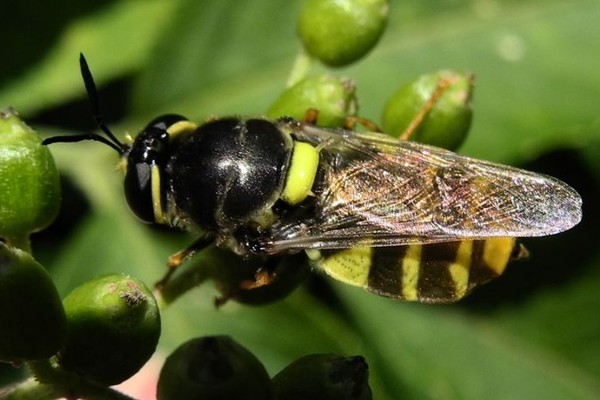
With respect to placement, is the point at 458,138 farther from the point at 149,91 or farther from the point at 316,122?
the point at 149,91

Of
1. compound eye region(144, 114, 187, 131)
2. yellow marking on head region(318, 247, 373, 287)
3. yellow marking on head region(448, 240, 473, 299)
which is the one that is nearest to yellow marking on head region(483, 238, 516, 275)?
yellow marking on head region(448, 240, 473, 299)

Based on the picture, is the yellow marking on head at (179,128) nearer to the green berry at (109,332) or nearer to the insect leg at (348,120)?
the insect leg at (348,120)

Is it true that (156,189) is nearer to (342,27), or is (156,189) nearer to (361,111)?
(342,27)

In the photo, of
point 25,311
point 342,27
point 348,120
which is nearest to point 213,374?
point 25,311

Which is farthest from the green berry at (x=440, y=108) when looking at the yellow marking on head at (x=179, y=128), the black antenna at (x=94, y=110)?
the black antenna at (x=94, y=110)

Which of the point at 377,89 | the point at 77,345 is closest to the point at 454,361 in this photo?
the point at 377,89

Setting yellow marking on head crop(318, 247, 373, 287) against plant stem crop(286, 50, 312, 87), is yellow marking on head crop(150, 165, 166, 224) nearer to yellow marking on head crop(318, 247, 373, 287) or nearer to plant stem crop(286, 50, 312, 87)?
yellow marking on head crop(318, 247, 373, 287)
